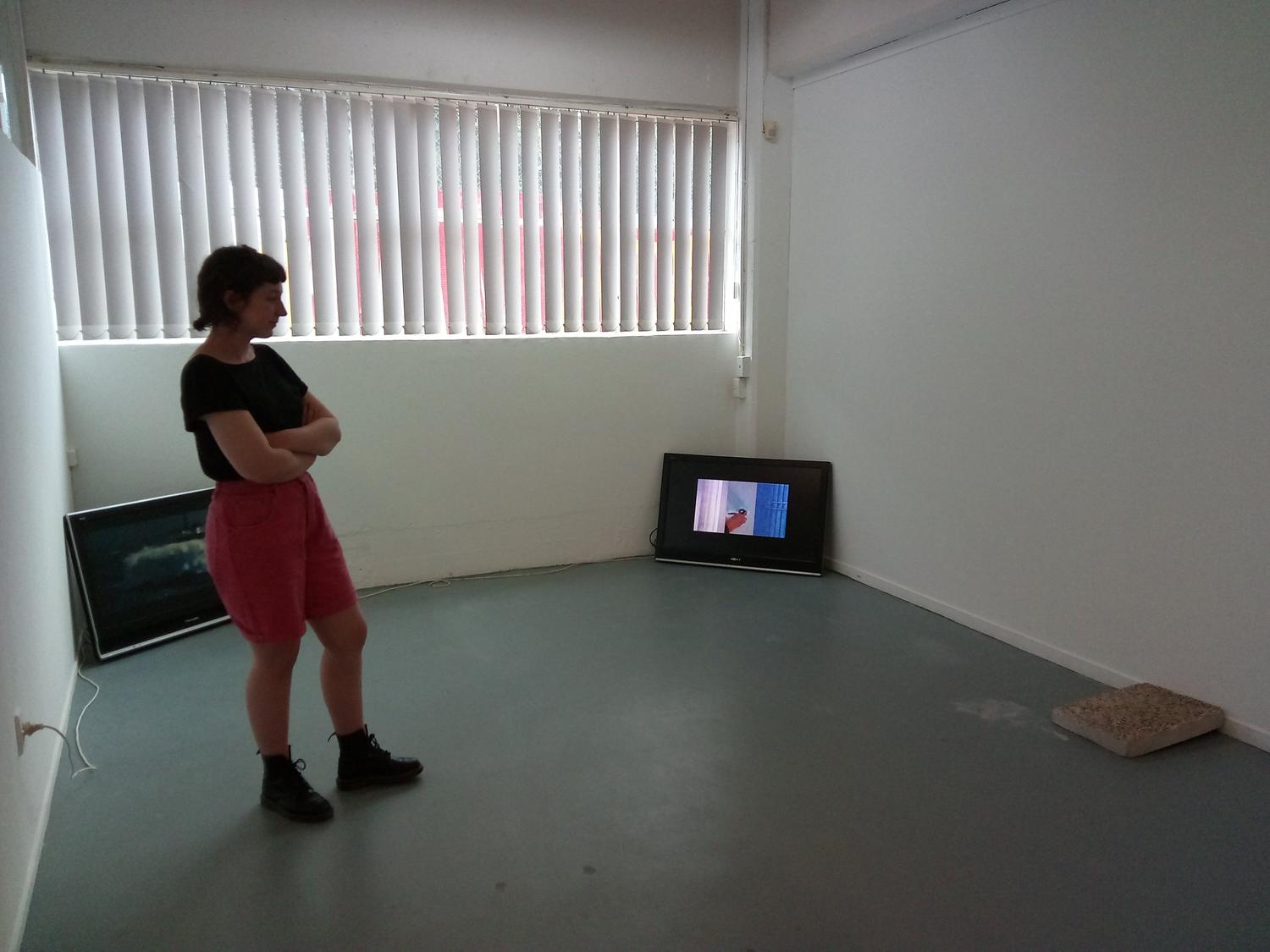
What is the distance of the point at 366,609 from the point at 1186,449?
10.4ft

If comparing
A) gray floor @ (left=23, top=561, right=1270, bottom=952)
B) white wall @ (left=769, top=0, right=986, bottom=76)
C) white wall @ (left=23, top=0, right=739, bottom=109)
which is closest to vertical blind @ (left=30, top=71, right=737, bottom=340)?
white wall @ (left=23, top=0, right=739, bottom=109)

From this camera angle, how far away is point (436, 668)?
10.9ft

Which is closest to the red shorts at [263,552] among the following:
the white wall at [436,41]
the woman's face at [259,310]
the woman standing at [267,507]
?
the woman standing at [267,507]

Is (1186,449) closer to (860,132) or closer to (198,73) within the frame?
(860,132)

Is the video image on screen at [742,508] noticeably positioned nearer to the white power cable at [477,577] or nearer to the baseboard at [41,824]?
the white power cable at [477,577]

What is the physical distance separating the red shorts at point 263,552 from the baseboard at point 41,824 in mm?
642

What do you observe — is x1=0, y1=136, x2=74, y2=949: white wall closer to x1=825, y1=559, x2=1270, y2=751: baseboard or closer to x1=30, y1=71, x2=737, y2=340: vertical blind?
x1=30, y1=71, x2=737, y2=340: vertical blind

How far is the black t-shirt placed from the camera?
6.77ft

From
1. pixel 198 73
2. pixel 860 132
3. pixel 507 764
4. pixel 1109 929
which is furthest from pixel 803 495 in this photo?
pixel 198 73

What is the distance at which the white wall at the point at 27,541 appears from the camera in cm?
198

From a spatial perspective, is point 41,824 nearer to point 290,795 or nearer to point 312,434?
point 290,795

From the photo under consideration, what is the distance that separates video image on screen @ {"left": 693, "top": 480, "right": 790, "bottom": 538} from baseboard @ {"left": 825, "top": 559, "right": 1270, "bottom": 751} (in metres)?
0.44

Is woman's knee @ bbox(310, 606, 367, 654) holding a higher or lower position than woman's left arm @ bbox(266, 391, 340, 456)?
lower

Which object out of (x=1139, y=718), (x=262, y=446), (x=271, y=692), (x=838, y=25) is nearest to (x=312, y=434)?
(x=262, y=446)
